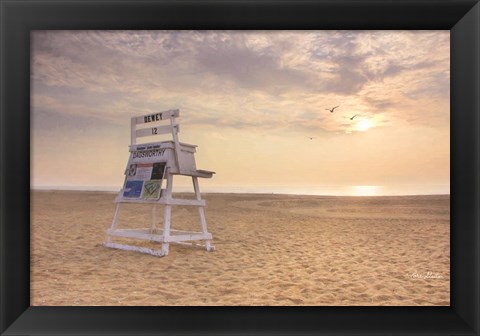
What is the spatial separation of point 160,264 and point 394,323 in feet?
9.66

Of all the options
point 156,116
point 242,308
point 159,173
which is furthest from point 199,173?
point 242,308

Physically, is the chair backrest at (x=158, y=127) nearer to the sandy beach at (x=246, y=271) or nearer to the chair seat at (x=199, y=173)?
the chair seat at (x=199, y=173)

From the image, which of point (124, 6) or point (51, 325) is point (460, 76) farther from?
point (51, 325)

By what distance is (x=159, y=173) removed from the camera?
17.1ft

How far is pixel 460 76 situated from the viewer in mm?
2643

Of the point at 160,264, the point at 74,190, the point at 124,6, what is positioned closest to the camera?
the point at 124,6

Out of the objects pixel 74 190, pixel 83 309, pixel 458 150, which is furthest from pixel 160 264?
pixel 74 190

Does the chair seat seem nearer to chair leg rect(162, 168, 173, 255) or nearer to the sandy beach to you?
chair leg rect(162, 168, 173, 255)

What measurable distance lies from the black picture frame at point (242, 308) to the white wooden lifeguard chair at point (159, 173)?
240 centimetres

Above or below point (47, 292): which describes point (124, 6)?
above

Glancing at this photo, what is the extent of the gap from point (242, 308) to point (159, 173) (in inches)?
116

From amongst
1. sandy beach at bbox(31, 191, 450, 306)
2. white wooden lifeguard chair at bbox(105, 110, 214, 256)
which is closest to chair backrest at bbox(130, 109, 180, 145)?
white wooden lifeguard chair at bbox(105, 110, 214, 256)

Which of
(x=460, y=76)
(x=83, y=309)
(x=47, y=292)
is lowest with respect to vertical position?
(x=47, y=292)

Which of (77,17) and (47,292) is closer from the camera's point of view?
(77,17)
